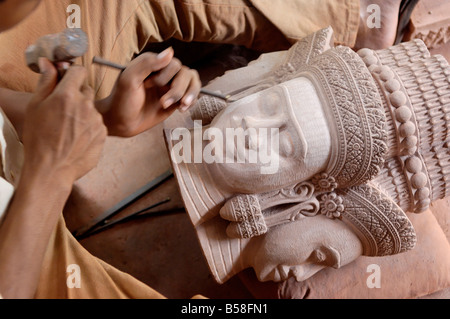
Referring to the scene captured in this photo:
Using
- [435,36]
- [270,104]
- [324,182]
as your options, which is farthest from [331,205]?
[435,36]

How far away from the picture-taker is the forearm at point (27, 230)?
1009 millimetres

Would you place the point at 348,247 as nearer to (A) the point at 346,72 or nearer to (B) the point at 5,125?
(A) the point at 346,72

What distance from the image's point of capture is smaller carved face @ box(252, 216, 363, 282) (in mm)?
1502

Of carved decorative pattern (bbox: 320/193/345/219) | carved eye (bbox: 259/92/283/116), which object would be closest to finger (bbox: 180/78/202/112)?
carved eye (bbox: 259/92/283/116)

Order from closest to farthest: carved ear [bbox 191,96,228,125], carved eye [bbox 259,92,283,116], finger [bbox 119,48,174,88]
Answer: finger [bbox 119,48,174,88], carved eye [bbox 259,92,283,116], carved ear [bbox 191,96,228,125]

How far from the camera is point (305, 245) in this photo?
150 cm

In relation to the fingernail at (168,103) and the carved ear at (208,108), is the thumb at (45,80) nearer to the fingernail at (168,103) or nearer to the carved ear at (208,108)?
the fingernail at (168,103)

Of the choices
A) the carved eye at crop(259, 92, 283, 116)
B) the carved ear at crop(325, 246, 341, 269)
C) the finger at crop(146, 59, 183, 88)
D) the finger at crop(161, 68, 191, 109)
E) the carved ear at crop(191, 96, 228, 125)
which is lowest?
the carved ear at crop(325, 246, 341, 269)

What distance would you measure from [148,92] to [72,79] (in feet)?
1.28

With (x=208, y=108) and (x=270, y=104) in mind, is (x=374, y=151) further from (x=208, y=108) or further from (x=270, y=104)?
(x=208, y=108)

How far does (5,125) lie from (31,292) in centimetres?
60

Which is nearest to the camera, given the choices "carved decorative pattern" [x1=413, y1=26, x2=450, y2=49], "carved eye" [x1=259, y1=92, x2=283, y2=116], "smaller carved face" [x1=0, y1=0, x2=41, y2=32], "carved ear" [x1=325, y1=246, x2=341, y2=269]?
"smaller carved face" [x1=0, y1=0, x2=41, y2=32]

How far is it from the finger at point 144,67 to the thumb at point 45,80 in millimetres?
256

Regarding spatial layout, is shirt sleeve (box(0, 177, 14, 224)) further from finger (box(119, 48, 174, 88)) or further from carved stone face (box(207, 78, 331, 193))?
carved stone face (box(207, 78, 331, 193))
